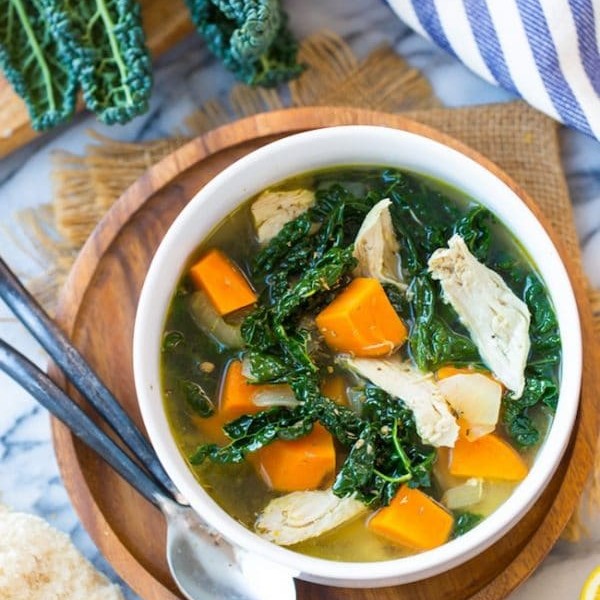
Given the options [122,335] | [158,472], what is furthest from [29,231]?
[158,472]

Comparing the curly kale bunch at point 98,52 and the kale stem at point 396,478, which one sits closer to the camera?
the kale stem at point 396,478

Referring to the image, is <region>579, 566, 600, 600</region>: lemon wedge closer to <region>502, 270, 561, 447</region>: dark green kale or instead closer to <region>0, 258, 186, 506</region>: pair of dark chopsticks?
<region>502, 270, 561, 447</region>: dark green kale

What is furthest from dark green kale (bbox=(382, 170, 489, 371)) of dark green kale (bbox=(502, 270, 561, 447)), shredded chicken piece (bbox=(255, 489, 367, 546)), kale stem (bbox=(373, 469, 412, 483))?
shredded chicken piece (bbox=(255, 489, 367, 546))

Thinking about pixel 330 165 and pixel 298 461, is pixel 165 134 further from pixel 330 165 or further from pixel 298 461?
pixel 298 461

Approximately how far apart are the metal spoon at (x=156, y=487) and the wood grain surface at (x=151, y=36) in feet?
2.37

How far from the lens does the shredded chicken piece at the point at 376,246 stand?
2.44 meters

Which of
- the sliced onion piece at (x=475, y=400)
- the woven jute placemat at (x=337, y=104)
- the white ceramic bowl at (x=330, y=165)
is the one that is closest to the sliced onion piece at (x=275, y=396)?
the white ceramic bowl at (x=330, y=165)

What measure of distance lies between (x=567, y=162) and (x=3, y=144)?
157cm

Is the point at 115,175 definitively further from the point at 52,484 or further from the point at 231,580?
the point at 231,580

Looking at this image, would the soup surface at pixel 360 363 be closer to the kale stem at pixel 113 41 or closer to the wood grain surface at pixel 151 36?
the kale stem at pixel 113 41

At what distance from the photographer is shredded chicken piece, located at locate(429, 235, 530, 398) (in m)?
2.38

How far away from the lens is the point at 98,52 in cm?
290

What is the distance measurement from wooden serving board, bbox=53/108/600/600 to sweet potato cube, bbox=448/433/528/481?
266 mm

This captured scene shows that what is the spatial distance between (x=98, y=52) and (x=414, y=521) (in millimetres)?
1497
